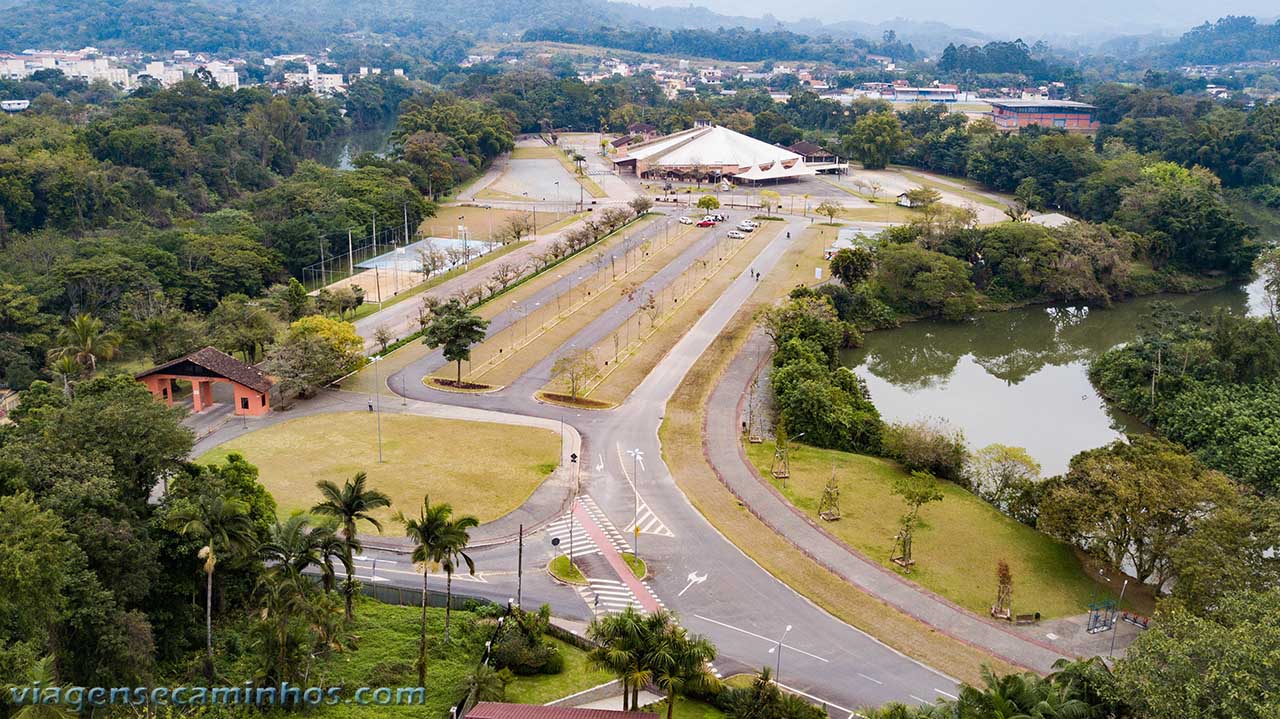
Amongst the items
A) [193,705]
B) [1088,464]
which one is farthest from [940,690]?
[193,705]

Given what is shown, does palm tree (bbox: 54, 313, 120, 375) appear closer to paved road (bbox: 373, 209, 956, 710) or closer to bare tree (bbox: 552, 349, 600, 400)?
paved road (bbox: 373, 209, 956, 710)

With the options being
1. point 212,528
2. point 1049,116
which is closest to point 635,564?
point 212,528

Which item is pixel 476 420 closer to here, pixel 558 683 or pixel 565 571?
pixel 565 571

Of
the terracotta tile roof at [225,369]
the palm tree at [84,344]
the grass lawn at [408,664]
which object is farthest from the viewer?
the terracotta tile roof at [225,369]

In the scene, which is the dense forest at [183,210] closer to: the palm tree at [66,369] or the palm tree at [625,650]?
the palm tree at [66,369]

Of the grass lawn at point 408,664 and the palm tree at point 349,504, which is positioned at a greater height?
the palm tree at point 349,504

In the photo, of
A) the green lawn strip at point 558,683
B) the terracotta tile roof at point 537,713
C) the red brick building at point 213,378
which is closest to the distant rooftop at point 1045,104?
the red brick building at point 213,378
